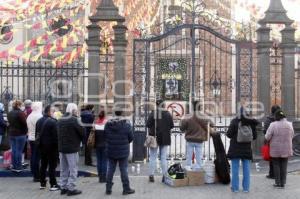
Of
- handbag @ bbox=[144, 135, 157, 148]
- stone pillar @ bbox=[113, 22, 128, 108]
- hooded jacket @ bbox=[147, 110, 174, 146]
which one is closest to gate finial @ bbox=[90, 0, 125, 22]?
stone pillar @ bbox=[113, 22, 128, 108]

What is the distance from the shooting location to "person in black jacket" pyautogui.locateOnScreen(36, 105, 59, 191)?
10891 millimetres

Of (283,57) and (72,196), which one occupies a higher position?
(283,57)

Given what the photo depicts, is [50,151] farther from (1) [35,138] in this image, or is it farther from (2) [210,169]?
(2) [210,169]

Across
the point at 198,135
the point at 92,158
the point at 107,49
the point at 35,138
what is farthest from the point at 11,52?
the point at 198,135

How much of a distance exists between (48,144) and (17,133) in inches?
80.2

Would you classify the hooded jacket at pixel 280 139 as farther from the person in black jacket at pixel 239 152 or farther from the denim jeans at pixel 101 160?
the denim jeans at pixel 101 160

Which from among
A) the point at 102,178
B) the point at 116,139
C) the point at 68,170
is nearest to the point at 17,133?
the point at 102,178

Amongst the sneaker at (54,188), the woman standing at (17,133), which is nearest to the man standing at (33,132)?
the woman standing at (17,133)

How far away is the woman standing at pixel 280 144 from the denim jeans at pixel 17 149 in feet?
17.9

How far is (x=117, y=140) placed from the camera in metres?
10.4

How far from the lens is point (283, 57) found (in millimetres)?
15273

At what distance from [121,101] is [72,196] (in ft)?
15.2

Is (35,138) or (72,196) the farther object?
(35,138)

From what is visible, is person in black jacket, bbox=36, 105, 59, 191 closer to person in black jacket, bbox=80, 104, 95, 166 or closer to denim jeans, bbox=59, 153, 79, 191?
denim jeans, bbox=59, 153, 79, 191
